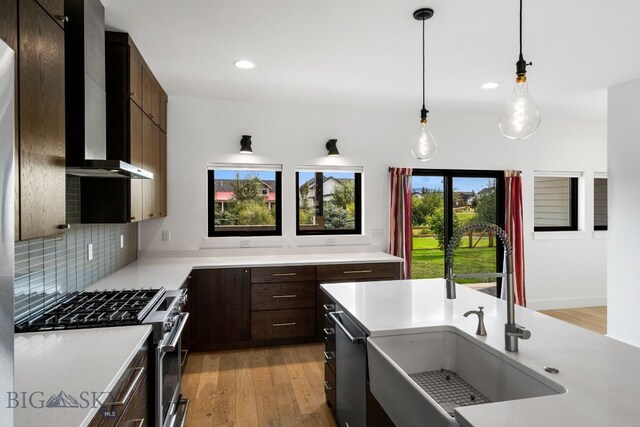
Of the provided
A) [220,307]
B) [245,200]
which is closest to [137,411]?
[220,307]

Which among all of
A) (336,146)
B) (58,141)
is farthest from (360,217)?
(58,141)

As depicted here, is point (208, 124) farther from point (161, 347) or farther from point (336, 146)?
point (161, 347)

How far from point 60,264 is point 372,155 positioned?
3381 millimetres

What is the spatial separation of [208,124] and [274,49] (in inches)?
64.6

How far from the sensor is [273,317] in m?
3.71

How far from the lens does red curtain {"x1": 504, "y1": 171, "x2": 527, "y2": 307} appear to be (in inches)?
190

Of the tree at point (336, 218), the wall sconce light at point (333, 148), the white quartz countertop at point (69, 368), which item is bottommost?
the white quartz countertop at point (69, 368)

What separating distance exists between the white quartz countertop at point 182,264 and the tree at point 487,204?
5.33 feet

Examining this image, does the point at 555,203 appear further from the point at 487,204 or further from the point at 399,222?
the point at 399,222

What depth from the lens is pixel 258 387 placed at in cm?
292

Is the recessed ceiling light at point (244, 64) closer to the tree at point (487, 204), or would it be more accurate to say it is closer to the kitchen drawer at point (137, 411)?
the kitchen drawer at point (137, 411)

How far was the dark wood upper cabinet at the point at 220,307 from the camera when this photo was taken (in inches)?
140

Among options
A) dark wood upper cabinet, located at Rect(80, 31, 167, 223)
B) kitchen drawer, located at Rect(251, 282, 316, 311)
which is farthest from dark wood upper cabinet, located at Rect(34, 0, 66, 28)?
kitchen drawer, located at Rect(251, 282, 316, 311)

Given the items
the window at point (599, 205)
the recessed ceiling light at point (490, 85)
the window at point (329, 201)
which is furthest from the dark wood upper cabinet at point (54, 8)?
the window at point (599, 205)
